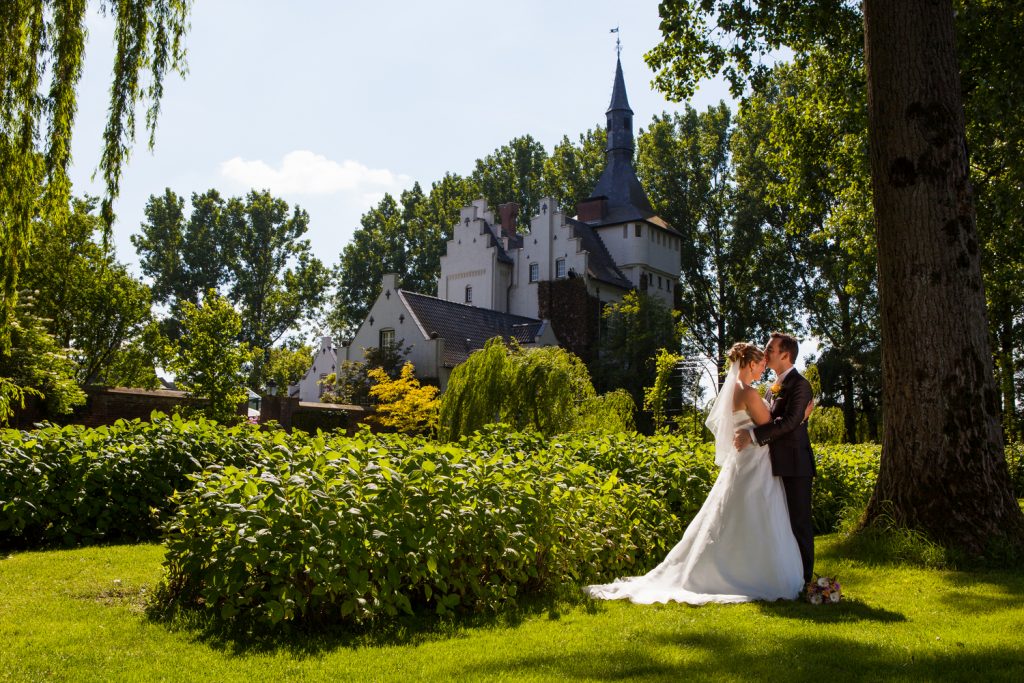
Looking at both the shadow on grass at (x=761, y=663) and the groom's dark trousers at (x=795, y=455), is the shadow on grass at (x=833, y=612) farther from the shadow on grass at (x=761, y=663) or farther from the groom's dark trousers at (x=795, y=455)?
the shadow on grass at (x=761, y=663)

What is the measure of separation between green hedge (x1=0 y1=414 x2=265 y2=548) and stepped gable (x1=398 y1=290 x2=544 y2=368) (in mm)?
32201

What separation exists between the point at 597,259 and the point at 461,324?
11.6 metres

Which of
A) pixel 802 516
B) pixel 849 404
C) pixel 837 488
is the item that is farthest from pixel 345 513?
pixel 849 404

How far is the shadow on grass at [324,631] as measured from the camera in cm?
527

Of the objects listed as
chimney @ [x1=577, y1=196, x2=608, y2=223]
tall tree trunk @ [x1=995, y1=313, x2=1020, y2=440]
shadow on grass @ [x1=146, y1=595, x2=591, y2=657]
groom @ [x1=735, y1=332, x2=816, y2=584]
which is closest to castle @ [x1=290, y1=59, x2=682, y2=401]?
chimney @ [x1=577, y1=196, x2=608, y2=223]

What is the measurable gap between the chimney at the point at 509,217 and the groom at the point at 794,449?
5216 cm

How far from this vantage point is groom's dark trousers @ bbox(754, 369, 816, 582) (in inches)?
274

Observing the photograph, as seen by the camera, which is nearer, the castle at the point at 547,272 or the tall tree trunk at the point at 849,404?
the tall tree trunk at the point at 849,404

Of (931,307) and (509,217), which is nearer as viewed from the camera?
(931,307)

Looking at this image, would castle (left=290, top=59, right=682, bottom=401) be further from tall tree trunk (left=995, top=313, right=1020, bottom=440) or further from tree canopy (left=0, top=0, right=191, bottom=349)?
tree canopy (left=0, top=0, right=191, bottom=349)

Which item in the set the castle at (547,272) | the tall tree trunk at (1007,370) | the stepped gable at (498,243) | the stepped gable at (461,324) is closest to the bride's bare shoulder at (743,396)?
the tall tree trunk at (1007,370)

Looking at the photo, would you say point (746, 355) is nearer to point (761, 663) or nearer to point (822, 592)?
point (822, 592)

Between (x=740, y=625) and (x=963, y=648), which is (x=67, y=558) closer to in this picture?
(x=740, y=625)

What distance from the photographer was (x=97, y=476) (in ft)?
31.6
